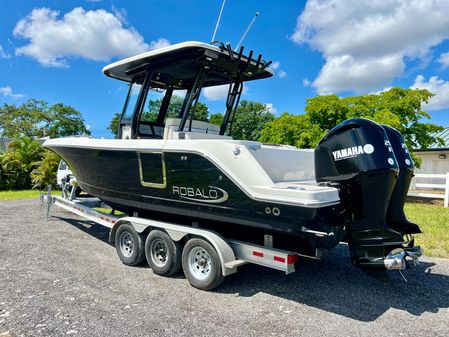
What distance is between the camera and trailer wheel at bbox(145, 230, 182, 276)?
468 cm

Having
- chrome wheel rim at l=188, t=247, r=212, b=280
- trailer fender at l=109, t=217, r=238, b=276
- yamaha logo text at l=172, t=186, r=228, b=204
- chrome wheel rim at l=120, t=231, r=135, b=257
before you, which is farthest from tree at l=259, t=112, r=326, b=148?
chrome wheel rim at l=188, t=247, r=212, b=280

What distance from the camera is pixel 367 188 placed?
12.2 feet

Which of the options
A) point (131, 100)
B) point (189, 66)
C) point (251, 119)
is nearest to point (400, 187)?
point (189, 66)

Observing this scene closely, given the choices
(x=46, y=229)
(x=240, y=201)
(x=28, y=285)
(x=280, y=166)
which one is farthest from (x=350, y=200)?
(x=46, y=229)

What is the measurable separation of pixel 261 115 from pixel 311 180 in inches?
1179

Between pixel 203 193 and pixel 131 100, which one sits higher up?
pixel 131 100

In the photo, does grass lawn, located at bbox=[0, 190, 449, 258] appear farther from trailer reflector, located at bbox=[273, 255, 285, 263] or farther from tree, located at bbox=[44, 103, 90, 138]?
tree, located at bbox=[44, 103, 90, 138]

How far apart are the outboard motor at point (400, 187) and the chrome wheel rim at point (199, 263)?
221 cm

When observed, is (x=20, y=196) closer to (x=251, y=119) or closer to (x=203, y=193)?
(x=203, y=193)

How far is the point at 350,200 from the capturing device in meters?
3.93

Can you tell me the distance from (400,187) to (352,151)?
0.77 meters

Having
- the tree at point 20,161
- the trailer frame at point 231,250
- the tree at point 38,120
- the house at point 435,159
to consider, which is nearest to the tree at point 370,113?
the house at point 435,159

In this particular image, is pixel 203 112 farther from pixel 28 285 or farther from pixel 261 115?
pixel 261 115

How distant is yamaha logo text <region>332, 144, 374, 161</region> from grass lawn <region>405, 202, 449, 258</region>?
10.9 feet
